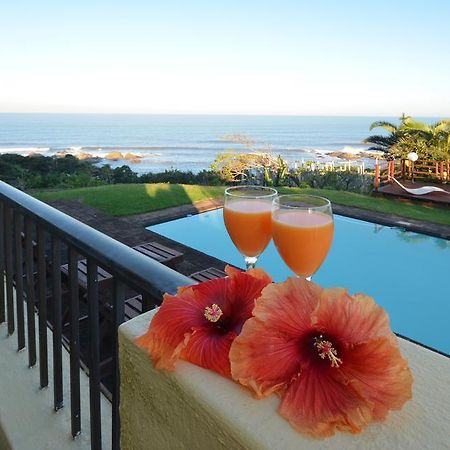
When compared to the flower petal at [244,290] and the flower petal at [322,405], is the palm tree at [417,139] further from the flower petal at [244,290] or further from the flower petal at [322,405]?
the flower petal at [322,405]

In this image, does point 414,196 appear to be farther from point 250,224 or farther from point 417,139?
point 250,224

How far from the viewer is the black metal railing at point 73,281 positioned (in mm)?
875

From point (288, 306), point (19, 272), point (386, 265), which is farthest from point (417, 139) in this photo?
point (288, 306)

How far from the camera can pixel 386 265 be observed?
30.0ft

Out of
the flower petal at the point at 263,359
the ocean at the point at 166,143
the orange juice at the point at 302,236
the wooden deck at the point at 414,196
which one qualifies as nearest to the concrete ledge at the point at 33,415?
the orange juice at the point at 302,236

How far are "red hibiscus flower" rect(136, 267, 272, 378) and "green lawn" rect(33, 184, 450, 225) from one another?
408 inches

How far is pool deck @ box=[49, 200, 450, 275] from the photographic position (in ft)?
26.4

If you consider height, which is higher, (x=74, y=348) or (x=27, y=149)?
(x=74, y=348)

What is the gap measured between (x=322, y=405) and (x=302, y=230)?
53cm

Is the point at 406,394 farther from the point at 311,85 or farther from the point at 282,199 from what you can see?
the point at 311,85

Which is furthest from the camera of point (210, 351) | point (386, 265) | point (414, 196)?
point (414, 196)

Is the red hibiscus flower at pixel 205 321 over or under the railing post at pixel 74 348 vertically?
over

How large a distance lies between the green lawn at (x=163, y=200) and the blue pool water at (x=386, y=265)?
1.21 metres

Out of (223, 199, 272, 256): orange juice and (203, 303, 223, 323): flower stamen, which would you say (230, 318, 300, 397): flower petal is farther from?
(223, 199, 272, 256): orange juice
